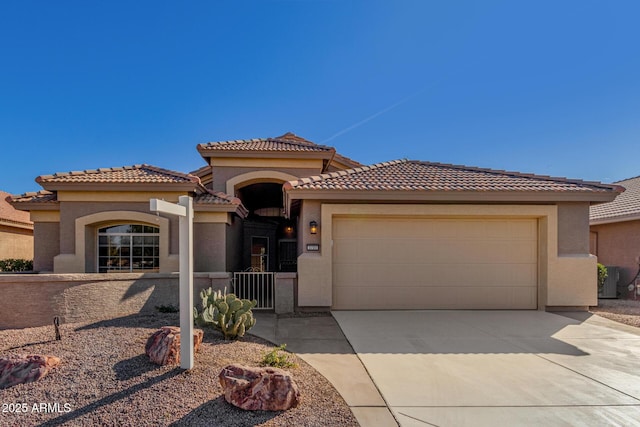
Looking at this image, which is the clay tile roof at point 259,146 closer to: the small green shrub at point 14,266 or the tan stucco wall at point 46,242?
the tan stucco wall at point 46,242

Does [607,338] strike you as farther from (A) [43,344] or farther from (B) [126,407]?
(A) [43,344]

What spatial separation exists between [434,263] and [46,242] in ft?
45.3

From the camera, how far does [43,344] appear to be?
5.59 metres

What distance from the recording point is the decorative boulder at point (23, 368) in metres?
4.29

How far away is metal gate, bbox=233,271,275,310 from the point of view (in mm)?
9617

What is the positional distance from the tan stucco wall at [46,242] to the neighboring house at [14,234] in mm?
7641

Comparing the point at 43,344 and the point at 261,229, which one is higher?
the point at 261,229

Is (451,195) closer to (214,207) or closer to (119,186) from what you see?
(214,207)

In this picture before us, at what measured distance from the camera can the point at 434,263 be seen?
960 centimetres

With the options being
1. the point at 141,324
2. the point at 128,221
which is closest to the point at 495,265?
the point at 141,324

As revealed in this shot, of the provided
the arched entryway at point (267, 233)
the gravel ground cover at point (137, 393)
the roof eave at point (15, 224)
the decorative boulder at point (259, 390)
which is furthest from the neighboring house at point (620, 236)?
the roof eave at point (15, 224)

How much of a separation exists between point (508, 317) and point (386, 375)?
5.58 m

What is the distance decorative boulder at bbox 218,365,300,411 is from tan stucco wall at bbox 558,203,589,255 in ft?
30.8

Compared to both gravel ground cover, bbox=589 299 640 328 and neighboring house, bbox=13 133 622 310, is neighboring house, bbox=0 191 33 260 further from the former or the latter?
gravel ground cover, bbox=589 299 640 328
